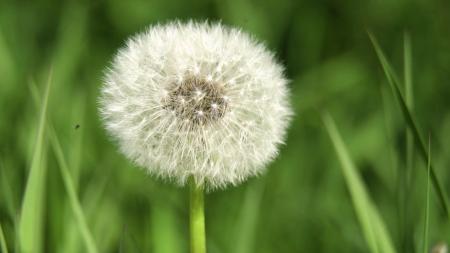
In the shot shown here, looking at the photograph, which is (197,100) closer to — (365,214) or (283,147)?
(365,214)

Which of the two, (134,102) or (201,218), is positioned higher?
(134,102)

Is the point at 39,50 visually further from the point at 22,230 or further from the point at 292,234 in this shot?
the point at 22,230

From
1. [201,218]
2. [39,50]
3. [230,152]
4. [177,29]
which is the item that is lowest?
[201,218]

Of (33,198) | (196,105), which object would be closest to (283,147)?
(196,105)

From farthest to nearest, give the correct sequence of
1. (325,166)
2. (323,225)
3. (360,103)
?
(360,103), (325,166), (323,225)

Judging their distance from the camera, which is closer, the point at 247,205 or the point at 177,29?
the point at 177,29

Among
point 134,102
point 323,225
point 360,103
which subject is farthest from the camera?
point 360,103

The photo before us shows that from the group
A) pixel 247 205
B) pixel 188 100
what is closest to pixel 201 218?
pixel 188 100

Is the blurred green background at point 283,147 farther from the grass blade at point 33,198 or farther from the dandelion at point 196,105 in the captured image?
the dandelion at point 196,105

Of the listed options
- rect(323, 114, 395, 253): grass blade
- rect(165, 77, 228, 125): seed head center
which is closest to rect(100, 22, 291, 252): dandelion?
rect(165, 77, 228, 125): seed head center

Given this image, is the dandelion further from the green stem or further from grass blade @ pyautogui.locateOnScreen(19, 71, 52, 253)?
grass blade @ pyautogui.locateOnScreen(19, 71, 52, 253)
